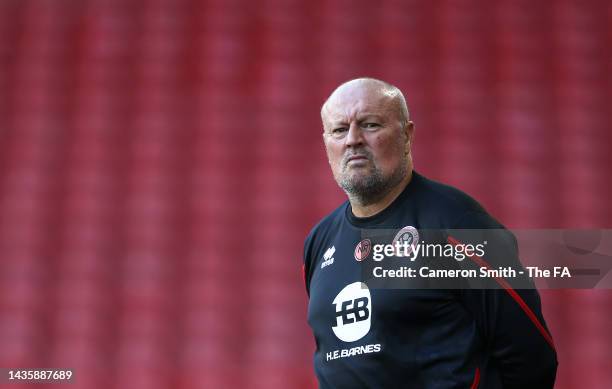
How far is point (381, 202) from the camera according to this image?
46.0 inches

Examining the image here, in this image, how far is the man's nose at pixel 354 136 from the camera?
1159 millimetres

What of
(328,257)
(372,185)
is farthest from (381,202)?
(328,257)

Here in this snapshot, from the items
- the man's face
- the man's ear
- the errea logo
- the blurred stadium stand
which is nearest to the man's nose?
the man's face

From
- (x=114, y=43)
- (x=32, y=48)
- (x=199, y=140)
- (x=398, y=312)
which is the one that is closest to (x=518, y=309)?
(x=398, y=312)

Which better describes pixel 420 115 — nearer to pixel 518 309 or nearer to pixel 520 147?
pixel 520 147

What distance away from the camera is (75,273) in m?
2.35

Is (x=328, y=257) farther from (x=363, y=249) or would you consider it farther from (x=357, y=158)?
(x=357, y=158)

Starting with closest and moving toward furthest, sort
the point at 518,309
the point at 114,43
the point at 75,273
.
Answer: the point at 518,309 → the point at 75,273 → the point at 114,43

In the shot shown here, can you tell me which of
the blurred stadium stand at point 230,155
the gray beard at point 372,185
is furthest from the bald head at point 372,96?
the blurred stadium stand at point 230,155

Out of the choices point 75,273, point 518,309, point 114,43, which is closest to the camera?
point 518,309

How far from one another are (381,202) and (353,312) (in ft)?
0.68

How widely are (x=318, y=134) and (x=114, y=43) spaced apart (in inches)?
35.7

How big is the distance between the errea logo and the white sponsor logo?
3.5 inches

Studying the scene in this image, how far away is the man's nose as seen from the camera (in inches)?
45.6
